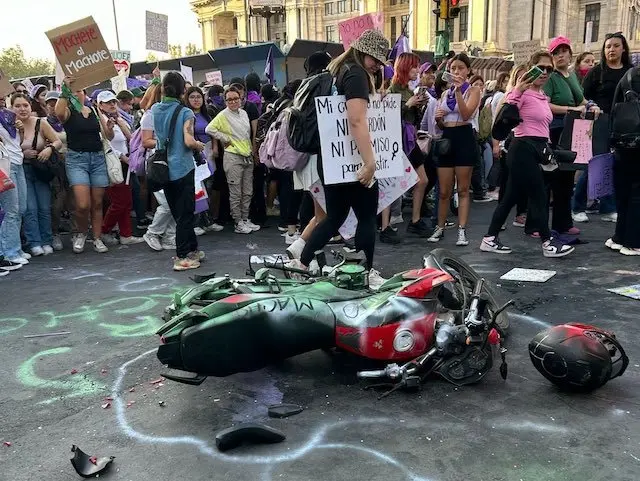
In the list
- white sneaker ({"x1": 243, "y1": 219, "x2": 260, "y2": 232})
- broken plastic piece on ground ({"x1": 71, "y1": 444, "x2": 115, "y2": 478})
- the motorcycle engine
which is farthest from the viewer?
white sneaker ({"x1": 243, "y1": 219, "x2": 260, "y2": 232})

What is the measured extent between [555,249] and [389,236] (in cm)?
186

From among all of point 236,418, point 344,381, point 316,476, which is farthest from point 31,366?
point 316,476

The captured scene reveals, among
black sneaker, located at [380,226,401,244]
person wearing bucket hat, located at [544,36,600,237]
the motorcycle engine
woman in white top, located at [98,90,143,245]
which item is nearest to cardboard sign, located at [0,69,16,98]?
woman in white top, located at [98,90,143,245]

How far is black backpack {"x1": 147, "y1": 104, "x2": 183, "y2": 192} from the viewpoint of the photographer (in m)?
5.66

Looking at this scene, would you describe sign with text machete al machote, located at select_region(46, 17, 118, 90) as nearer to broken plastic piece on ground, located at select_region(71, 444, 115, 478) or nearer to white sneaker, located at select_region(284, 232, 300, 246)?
white sneaker, located at select_region(284, 232, 300, 246)

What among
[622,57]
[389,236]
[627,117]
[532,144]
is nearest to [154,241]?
[389,236]

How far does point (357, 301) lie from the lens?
322 centimetres

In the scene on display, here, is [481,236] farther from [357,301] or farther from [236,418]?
[236,418]

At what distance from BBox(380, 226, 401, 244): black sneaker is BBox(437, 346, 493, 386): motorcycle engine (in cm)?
383

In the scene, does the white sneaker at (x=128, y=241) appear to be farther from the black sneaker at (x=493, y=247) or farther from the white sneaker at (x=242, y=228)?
the black sneaker at (x=493, y=247)

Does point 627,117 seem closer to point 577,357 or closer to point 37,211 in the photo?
point 577,357

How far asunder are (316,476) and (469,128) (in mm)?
4741

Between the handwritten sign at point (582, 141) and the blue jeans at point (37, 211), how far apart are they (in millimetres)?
6251

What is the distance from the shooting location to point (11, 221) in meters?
6.48
